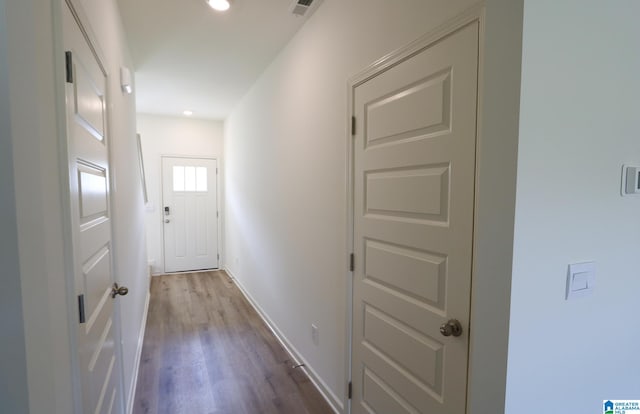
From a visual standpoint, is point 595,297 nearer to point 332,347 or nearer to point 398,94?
point 398,94

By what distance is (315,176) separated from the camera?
2229 mm

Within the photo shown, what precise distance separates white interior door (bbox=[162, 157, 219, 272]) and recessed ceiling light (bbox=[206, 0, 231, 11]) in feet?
12.3

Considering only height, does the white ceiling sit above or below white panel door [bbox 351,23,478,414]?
above

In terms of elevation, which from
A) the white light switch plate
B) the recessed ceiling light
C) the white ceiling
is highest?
the white ceiling

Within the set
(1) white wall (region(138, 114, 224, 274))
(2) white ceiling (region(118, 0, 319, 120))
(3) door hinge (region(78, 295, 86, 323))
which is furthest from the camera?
(1) white wall (region(138, 114, 224, 274))

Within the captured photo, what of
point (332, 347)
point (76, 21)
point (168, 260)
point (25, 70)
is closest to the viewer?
point (25, 70)

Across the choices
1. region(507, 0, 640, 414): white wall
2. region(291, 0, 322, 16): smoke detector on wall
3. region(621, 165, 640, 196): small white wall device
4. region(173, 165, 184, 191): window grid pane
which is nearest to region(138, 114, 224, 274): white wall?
region(173, 165, 184, 191): window grid pane

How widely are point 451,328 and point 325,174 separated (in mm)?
1260

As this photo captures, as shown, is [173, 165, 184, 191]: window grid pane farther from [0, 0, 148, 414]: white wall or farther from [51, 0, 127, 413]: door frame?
[0, 0, 148, 414]: white wall

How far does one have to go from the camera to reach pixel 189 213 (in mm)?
5504

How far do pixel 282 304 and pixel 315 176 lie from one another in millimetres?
1439

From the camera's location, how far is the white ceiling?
2.19 meters

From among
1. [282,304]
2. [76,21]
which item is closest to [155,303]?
[282,304]

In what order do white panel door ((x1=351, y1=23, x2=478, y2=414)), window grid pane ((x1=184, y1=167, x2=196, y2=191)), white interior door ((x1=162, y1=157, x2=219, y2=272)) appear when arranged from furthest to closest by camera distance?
1. window grid pane ((x1=184, y1=167, x2=196, y2=191))
2. white interior door ((x1=162, y1=157, x2=219, y2=272))
3. white panel door ((x1=351, y1=23, x2=478, y2=414))
